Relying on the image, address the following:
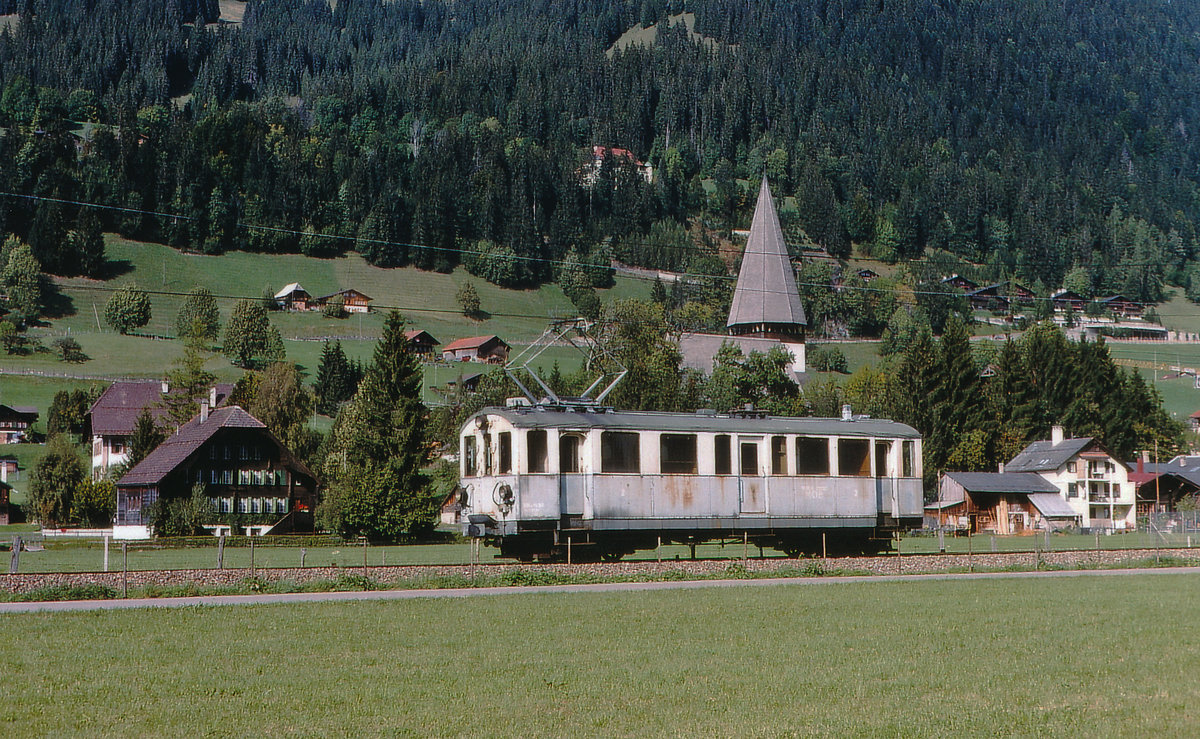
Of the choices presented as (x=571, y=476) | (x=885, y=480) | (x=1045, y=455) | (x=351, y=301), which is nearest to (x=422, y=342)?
(x=351, y=301)

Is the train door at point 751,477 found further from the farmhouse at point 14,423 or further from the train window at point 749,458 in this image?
the farmhouse at point 14,423

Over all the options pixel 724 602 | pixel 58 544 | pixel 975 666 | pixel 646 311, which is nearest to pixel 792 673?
pixel 975 666

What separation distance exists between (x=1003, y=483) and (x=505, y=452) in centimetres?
5033

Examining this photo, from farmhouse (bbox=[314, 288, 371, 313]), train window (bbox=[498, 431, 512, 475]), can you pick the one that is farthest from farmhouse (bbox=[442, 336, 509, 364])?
train window (bbox=[498, 431, 512, 475])

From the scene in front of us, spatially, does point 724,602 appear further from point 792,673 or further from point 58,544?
point 58,544

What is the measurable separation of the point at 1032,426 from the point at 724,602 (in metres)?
74.5

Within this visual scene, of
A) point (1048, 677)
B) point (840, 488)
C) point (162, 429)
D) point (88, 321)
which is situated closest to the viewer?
point (1048, 677)

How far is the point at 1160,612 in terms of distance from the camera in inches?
728

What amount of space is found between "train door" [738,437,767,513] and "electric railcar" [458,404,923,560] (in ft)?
0.09

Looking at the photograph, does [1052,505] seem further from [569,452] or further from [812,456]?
[569,452]

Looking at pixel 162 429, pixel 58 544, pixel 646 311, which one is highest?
pixel 646 311

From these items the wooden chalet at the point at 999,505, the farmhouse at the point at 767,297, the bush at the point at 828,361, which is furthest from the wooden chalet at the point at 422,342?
the wooden chalet at the point at 999,505

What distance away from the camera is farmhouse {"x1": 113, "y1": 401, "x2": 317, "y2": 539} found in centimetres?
6333

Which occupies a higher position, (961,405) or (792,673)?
(961,405)
